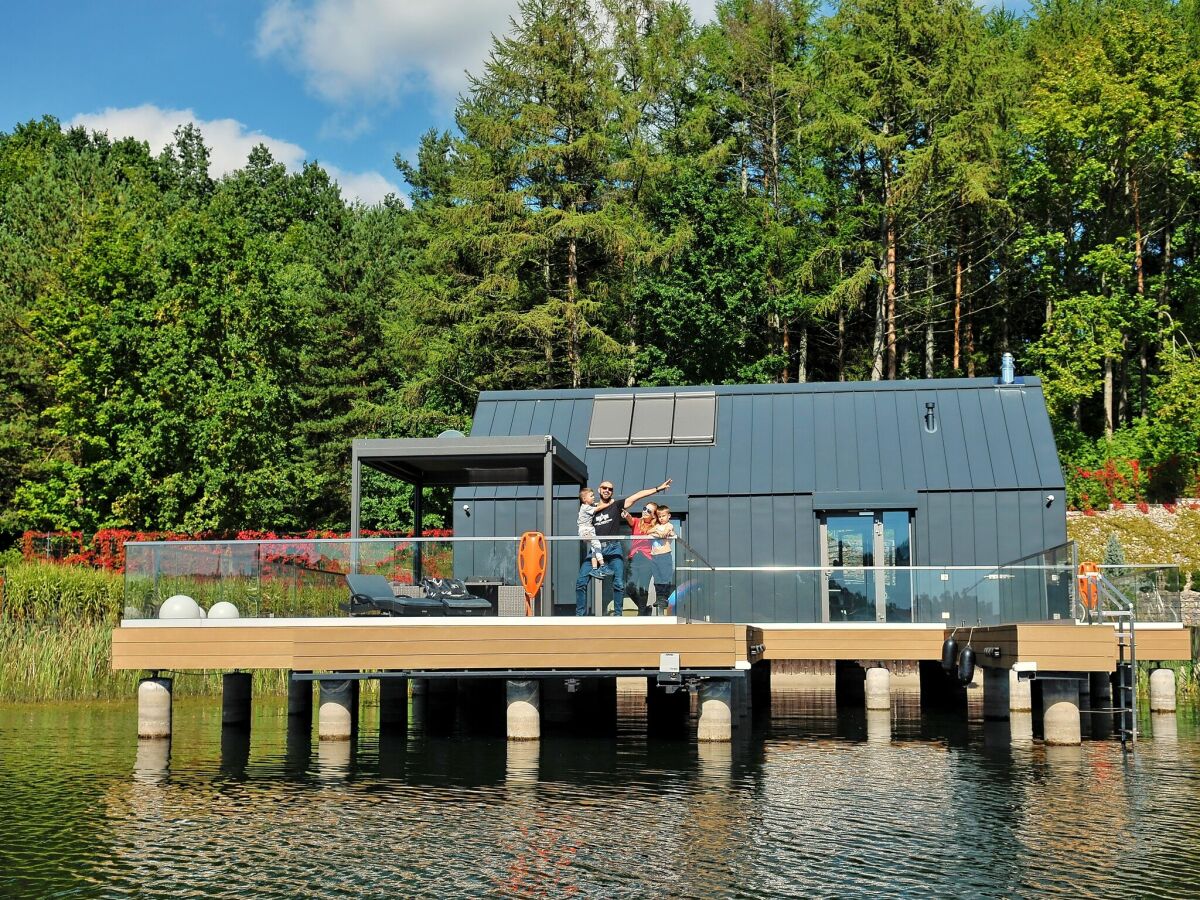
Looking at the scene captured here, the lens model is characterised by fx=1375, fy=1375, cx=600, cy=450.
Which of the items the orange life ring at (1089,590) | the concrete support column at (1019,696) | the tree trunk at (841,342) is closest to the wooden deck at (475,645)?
the orange life ring at (1089,590)

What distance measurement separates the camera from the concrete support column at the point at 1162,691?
21.4 meters

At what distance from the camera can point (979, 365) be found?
4731cm

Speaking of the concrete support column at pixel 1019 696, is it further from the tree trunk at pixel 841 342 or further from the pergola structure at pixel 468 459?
the tree trunk at pixel 841 342

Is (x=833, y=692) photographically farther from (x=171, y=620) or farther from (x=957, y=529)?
(x=171, y=620)

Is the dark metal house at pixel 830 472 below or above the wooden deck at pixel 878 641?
above

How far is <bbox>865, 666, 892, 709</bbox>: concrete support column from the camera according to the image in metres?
21.4

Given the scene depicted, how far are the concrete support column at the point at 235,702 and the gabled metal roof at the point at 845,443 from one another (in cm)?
688

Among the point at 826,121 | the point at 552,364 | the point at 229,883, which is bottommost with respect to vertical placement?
the point at 229,883

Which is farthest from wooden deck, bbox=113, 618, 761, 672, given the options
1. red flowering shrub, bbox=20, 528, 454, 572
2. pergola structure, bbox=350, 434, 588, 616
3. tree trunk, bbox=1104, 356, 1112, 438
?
tree trunk, bbox=1104, 356, 1112, 438

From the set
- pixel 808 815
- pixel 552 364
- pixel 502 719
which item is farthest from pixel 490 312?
pixel 808 815

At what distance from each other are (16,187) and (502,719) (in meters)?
34.2

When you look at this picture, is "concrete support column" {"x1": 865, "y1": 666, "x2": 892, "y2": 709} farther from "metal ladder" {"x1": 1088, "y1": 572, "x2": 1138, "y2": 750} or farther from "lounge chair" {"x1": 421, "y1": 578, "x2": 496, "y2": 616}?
"lounge chair" {"x1": 421, "y1": 578, "x2": 496, "y2": 616}

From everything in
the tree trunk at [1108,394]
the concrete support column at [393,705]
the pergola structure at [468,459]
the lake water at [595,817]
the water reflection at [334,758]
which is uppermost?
the tree trunk at [1108,394]

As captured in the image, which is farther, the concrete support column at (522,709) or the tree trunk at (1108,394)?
the tree trunk at (1108,394)
